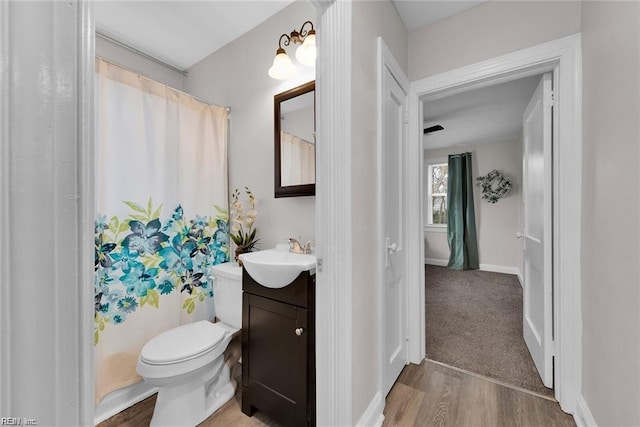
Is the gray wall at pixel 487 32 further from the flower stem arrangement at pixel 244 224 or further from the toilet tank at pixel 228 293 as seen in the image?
the toilet tank at pixel 228 293

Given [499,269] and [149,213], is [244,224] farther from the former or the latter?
[499,269]

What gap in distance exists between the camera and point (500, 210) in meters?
4.70

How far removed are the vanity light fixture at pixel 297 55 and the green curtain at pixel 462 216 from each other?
4.16 meters

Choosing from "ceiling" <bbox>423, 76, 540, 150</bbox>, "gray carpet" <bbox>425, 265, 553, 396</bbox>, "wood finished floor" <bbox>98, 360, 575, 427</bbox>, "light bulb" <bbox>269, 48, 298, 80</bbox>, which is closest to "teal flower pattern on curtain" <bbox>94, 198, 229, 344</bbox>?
"wood finished floor" <bbox>98, 360, 575, 427</bbox>

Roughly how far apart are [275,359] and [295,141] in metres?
1.30

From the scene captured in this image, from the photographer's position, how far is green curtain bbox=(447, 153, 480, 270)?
488cm

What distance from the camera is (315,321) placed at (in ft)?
4.09

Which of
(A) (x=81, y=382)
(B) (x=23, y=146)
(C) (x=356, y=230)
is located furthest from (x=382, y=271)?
(B) (x=23, y=146)

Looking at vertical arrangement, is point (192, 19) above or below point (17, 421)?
above

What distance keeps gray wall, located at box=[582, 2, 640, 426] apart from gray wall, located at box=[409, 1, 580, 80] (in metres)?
0.13

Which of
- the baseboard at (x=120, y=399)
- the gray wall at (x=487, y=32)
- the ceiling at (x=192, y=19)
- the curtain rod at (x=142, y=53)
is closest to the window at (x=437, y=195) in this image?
the gray wall at (x=487, y=32)

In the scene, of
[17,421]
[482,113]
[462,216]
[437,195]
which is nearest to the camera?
[17,421]

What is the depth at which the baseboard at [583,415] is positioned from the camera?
1.26 metres

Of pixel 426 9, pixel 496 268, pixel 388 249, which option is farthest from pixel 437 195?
pixel 388 249
